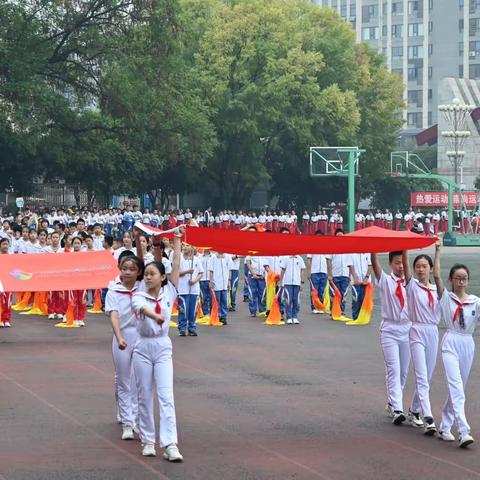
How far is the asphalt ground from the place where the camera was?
9961 millimetres

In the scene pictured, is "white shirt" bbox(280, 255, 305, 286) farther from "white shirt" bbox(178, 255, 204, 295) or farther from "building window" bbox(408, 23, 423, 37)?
"building window" bbox(408, 23, 423, 37)

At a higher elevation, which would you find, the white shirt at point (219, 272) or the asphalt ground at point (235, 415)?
the white shirt at point (219, 272)

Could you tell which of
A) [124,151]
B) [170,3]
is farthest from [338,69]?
[170,3]

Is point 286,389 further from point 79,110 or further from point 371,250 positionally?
point 79,110

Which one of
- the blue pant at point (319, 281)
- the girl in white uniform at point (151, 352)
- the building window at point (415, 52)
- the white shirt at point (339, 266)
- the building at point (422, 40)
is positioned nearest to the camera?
the girl in white uniform at point (151, 352)

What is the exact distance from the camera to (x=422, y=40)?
477 feet

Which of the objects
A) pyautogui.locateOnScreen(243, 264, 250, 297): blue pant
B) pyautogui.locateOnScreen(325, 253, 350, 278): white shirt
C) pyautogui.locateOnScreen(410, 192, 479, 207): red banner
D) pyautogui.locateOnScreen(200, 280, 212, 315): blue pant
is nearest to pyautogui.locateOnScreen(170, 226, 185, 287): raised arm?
pyautogui.locateOnScreen(200, 280, 212, 315): blue pant

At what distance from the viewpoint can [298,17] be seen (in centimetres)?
7631

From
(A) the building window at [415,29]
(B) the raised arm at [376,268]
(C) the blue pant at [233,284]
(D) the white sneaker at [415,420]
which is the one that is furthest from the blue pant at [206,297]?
(A) the building window at [415,29]

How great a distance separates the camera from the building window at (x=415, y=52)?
5733 inches

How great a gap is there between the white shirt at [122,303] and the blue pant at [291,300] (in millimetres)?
12125

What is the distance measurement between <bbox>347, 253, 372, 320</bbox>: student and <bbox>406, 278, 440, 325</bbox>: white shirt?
11.1 meters

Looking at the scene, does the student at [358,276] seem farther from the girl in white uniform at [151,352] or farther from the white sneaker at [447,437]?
the girl in white uniform at [151,352]

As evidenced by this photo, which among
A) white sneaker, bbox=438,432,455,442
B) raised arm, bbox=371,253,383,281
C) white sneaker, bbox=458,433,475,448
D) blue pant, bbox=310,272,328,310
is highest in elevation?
raised arm, bbox=371,253,383,281
